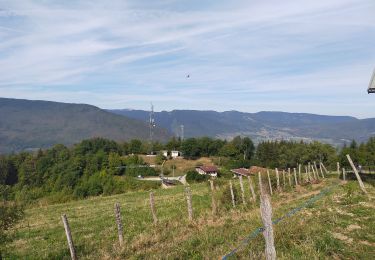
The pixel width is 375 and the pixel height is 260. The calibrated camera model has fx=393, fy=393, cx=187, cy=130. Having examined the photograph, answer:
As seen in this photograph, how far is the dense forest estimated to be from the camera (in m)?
115

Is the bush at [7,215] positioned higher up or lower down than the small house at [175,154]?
higher up

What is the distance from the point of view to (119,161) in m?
142

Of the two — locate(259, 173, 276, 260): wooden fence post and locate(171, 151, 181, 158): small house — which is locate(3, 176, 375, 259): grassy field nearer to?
locate(259, 173, 276, 260): wooden fence post

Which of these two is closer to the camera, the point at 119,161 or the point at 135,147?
the point at 119,161

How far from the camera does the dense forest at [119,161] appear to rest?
115 m

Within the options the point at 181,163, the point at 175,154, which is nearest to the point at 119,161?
the point at 181,163

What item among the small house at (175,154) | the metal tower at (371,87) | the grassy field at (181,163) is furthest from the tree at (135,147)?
the metal tower at (371,87)

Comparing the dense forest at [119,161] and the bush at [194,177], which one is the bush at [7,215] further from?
the bush at [194,177]

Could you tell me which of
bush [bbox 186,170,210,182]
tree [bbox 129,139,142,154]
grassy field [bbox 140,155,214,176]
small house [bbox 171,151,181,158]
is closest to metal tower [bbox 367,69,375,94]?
bush [bbox 186,170,210,182]

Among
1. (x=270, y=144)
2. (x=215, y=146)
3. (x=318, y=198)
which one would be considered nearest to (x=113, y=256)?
(x=318, y=198)

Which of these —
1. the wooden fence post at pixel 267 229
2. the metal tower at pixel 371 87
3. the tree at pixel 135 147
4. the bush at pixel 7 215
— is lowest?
the tree at pixel 135 147

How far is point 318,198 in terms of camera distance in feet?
A: 72.5

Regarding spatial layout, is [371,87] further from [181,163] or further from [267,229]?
[181,163]

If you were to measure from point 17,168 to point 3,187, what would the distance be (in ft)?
485
